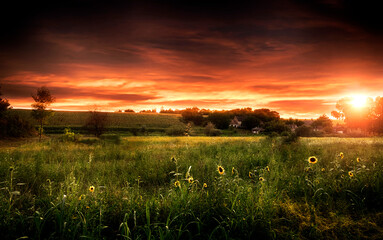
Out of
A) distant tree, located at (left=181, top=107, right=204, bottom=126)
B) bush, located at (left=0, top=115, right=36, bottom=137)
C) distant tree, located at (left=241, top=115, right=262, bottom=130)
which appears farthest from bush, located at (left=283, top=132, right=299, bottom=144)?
distant tree, located at (left=181, top=107, right=204, bottom=126)

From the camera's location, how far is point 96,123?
29.9m

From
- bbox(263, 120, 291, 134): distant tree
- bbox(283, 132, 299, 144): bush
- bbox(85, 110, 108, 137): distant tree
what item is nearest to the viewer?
bbox(283, 132, 299, 144): bush

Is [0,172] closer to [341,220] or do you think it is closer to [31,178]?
[31,178]

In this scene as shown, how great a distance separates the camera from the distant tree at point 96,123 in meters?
29.6

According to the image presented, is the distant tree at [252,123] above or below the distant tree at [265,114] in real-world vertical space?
below

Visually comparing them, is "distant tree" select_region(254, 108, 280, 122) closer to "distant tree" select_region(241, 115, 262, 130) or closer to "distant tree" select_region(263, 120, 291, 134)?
"distant tree" select_region(241, 115, 262, 130)

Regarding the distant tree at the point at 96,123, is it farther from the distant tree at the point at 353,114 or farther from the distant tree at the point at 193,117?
the distant tree at the point at 353,114

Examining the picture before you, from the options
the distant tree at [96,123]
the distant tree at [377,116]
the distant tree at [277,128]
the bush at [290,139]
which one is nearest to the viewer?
the bush at [290,139]

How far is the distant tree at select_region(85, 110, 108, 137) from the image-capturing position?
29.6 metres

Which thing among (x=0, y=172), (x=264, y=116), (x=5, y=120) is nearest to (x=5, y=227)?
(x=0, y=172)

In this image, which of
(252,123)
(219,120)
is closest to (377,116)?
(252,123)

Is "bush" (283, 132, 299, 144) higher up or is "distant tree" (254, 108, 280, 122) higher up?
"distant tree" (254, 108, 280, 122)

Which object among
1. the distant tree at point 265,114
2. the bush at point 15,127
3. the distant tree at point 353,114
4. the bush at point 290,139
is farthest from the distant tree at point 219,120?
the bush at point 290,139

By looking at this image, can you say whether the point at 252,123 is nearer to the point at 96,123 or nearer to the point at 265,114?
the point at 265,114
